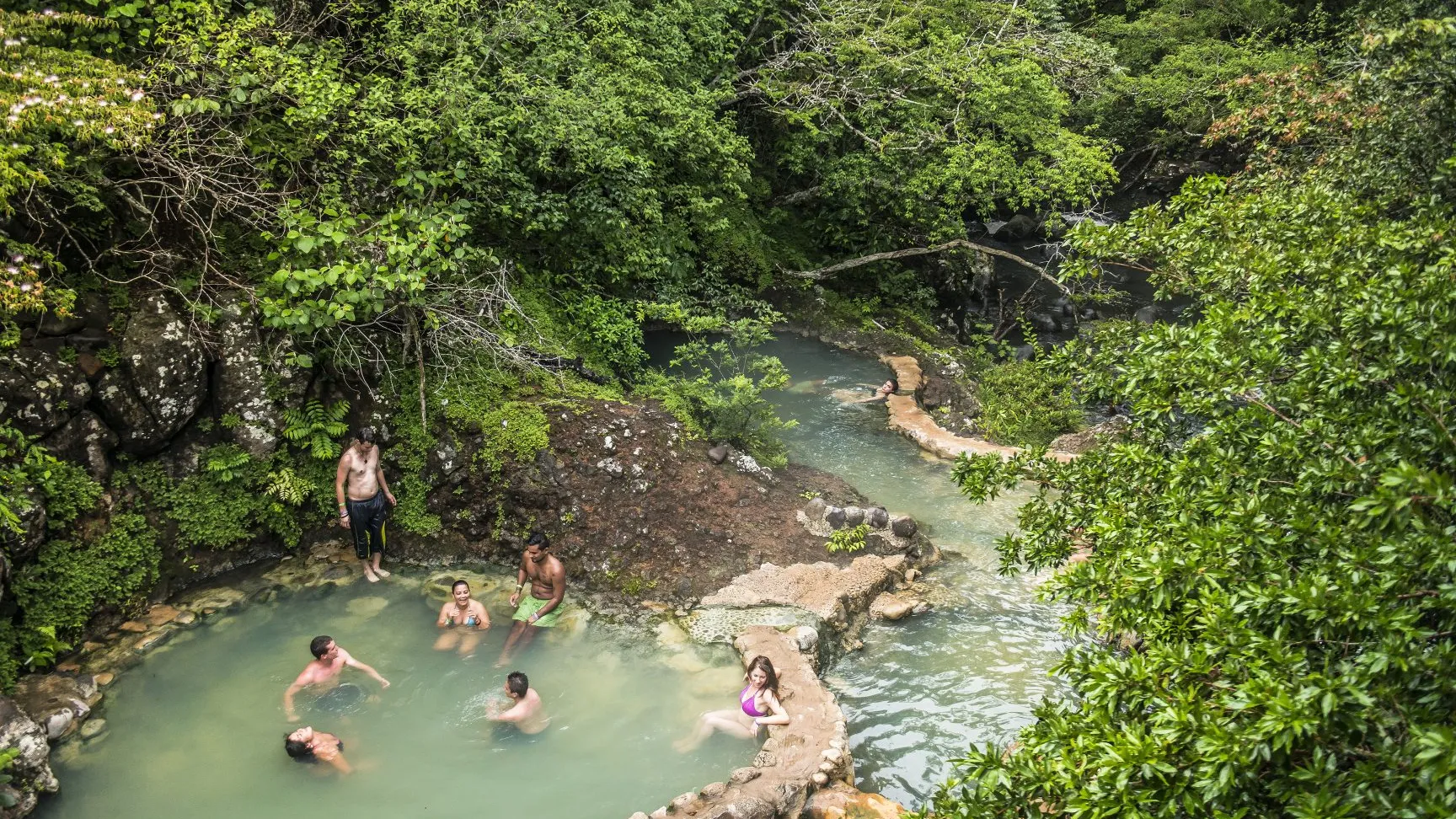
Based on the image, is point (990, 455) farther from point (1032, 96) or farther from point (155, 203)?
point (1032, 96)

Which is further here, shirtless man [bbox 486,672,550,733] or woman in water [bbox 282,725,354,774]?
shirtless man [bbox 486,672,550,733]

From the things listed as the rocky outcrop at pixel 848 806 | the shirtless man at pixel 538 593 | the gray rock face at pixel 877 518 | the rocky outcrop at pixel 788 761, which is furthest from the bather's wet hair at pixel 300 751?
the gray rock face at pixel 877 518

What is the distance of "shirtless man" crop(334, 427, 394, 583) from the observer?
8.05m

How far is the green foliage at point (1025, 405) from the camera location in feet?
41.3

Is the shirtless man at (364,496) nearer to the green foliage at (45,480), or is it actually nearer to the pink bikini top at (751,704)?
the green foliage at (45,480)

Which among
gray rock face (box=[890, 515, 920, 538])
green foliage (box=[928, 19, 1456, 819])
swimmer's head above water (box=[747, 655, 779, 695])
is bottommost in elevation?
swimmer's head above water (box=[747, 655, 779, 695])

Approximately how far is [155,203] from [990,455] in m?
8.16

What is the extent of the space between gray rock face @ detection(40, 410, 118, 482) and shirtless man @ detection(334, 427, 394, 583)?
6.32ft

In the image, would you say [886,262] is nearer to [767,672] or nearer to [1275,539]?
[767,672]

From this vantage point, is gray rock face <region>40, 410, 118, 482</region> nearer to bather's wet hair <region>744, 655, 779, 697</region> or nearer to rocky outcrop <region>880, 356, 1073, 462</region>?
bather's wet hair <region>744, 655, 779, 697</region>

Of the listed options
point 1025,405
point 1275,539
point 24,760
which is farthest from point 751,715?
point 1025,405

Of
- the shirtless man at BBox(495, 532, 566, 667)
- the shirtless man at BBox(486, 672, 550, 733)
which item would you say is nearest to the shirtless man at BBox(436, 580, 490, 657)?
the shirtless man at BBox(495, 532, 566, 667)

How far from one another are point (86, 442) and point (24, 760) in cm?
291

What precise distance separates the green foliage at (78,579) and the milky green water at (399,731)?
0.66 m
